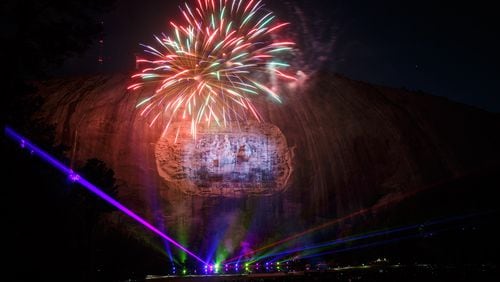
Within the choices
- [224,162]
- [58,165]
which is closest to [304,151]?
[224,162]

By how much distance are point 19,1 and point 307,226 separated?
55.8ft

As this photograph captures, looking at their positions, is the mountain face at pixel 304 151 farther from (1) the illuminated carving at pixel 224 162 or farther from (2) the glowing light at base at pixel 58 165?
(2) the glowing light at base at pixel 58 165

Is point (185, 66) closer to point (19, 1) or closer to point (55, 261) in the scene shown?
point (19, 1)

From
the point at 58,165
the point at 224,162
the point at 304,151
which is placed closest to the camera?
the point at 58,165

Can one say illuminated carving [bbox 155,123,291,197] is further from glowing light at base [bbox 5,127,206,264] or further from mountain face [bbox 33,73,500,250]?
glowing light at base [bbox 5,127,206,264]

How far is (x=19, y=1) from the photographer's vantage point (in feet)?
32.4

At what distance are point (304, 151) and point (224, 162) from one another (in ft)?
14.8

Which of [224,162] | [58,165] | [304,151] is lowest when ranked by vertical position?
[58,165]

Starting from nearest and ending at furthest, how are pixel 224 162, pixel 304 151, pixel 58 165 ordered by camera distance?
pixel 58 165 < pixel 224 162 < pixel 304 151

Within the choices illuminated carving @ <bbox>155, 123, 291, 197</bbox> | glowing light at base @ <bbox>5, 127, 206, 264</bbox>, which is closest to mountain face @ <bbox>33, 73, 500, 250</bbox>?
illuminated carving @ <bbox>155, 123, 291, 197</bbox>

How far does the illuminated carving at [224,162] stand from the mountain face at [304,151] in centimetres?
21

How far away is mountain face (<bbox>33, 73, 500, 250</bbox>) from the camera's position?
874 inches

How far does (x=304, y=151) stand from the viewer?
23.6 meters

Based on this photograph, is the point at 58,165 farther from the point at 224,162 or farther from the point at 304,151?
the point at 304,151
